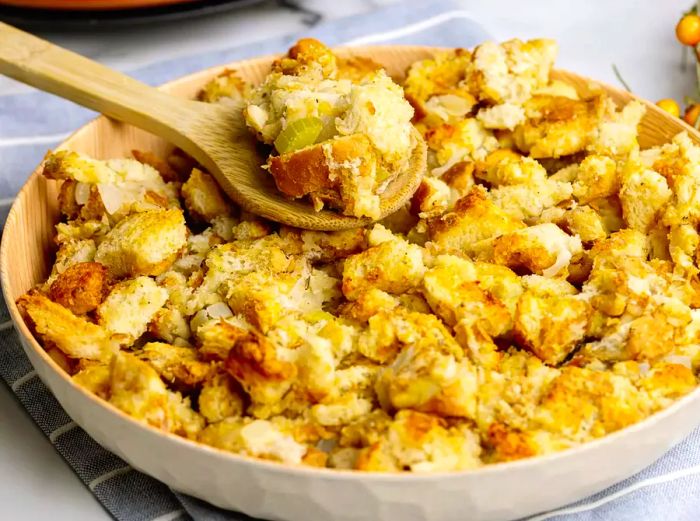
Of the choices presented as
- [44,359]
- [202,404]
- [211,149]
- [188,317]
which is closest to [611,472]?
[202,404]

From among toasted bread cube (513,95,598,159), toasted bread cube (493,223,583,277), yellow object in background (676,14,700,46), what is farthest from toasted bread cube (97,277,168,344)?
yellow object in background (676,14,700,46)

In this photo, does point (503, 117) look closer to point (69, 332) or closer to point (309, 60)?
point (309, 60)

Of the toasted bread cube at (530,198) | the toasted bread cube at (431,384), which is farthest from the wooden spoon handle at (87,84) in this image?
the toasted bread cube at (431,384)

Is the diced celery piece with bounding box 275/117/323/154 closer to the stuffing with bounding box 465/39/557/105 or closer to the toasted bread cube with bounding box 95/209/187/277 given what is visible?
the toasted bread cube with bounding box 95/209/187/277

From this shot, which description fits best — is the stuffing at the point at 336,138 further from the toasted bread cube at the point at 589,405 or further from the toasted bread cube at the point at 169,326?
the toasted bread cube at the point at 589,405

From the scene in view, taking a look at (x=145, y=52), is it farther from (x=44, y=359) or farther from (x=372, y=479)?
(x=372, y=479)

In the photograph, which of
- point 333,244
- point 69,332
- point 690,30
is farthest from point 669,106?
point 69,332
